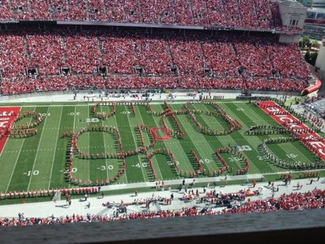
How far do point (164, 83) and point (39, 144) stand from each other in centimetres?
1976

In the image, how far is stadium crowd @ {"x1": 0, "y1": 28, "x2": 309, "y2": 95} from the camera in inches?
1625

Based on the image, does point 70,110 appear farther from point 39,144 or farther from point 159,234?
point 159,234

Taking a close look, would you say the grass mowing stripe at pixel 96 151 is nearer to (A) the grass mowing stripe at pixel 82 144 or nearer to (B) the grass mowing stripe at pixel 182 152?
(A) the grass mowing stripe at pixel 82 144

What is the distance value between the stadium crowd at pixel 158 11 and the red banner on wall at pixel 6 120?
50.0 feet

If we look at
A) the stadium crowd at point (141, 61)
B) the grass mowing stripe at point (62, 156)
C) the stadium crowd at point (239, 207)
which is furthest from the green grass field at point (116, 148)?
the stadium crowd at point (141, 61)

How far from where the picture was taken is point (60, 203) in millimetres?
22453

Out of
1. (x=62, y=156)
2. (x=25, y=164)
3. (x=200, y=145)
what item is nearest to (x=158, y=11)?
(x=200, y=145)

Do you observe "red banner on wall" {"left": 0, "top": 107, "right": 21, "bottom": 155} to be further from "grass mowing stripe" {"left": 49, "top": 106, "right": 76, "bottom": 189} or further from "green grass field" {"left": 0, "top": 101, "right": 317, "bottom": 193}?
"grass mowing stripe" {"left": 49, "top": 106, "right": 76, "bottom": 189}

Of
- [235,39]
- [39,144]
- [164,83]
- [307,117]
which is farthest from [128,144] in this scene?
[235,39]

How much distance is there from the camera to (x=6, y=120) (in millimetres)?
32188

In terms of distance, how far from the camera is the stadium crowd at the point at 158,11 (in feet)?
149

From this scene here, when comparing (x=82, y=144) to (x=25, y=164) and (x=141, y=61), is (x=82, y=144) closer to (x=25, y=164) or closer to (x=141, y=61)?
(x=25, y=164)

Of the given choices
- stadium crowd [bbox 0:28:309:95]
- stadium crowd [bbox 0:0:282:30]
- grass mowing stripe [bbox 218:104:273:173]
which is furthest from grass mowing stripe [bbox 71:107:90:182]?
stadium crowd [bbox 0:0:282:30]

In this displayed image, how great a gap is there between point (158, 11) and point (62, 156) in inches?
1261
